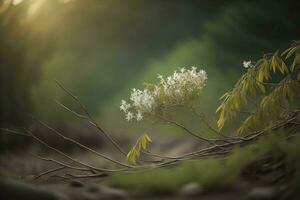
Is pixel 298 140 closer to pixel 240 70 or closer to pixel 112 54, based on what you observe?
pixel 240 70

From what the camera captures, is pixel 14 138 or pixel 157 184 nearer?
pixel 157 184

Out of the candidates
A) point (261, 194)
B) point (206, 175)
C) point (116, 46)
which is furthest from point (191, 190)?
point (116, 46)

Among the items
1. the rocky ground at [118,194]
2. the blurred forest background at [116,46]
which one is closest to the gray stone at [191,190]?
the rocky ground at [118,194]

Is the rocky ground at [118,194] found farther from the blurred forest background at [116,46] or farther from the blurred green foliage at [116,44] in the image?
the blurred green foliage at [116,44]

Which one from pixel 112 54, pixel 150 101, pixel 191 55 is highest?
pixel 112 54

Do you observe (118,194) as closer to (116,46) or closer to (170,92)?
(170,92)

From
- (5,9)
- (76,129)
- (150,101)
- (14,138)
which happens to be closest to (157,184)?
(150,101)
